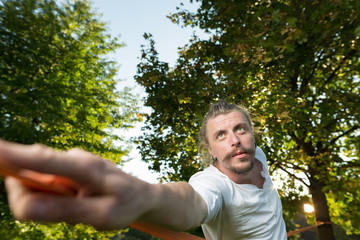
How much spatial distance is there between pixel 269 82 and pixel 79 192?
635 cm

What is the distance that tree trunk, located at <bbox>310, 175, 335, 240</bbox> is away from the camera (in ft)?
26.8

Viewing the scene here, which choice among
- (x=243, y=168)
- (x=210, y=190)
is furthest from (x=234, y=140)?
(x=210, y=190)

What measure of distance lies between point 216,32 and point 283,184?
7.29 m

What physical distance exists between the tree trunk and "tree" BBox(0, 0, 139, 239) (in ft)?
25.2

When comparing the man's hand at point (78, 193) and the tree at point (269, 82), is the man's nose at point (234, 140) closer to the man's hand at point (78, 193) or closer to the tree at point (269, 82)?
the man's hand at point (78, 193)

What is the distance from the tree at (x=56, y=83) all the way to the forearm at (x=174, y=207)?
7.30 m

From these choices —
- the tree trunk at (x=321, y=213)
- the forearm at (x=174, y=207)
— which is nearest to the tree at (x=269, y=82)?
the tree trunk at (x=321, y=213)

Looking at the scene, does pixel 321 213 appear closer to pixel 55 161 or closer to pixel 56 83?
pixel 55 161

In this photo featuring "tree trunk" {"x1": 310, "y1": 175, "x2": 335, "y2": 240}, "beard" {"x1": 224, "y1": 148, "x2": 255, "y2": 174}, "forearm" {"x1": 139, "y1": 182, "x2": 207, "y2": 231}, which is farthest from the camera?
"tree trunk" {"x1": 310, "y1": 175, "x2": 335, "y2": 240}

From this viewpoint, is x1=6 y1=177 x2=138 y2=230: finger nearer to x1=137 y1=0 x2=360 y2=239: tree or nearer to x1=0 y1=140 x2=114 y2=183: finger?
x1=0 y1=140 x2=114 y2=183: finger

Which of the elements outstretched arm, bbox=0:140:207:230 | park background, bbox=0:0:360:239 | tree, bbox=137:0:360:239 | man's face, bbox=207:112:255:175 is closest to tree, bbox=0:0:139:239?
park background, bbox=0:0:360:239

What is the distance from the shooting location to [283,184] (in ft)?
36.6

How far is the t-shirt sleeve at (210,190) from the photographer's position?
1.31m

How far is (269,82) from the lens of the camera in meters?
6.33
